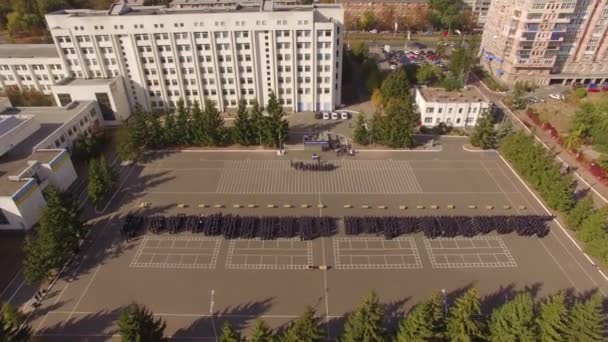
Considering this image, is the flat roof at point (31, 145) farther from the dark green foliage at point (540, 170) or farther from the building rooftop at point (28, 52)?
the dark green foliage at point (540, 170)

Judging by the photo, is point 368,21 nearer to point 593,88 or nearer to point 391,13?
point 391,13

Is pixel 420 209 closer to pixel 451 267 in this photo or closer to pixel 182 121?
pixel 451 267

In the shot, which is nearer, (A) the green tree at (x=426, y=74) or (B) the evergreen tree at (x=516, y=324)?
(B) the evergreen tree at (x=516, y=324)

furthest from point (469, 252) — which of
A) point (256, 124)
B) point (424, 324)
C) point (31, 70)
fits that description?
point (31, 70)

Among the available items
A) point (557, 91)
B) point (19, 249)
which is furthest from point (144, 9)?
point (557, 91)

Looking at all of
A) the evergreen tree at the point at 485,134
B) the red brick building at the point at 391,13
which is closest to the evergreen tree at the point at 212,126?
the evergreen tree at the point at 485,134

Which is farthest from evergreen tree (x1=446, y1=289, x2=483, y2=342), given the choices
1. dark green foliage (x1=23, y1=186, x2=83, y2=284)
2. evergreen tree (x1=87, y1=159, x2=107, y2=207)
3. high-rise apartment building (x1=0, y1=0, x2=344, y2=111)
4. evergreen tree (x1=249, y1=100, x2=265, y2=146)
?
high-rise apartment building (x1=0, y1=0, x2=344, y2=111)

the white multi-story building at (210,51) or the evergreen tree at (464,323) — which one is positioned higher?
the white multi-story building at (210,51)

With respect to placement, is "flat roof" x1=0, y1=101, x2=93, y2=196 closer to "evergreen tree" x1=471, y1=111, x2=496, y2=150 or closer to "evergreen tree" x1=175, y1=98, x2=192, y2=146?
"evergreen tree" x1=175, y1=98, x2=192, y2=146
